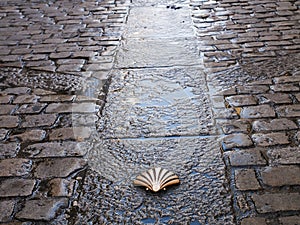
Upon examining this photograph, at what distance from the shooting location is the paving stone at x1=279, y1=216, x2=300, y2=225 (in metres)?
2.26

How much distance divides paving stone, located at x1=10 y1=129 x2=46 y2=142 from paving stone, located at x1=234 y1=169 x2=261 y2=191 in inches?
54.1

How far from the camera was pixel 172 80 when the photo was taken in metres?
4.05

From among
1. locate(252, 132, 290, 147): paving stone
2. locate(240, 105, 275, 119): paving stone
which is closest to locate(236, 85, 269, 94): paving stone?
locate(240, 105, 275, 119): paving stone

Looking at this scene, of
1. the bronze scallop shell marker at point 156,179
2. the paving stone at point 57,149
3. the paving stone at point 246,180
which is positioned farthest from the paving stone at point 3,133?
the paving stone at point 246,180

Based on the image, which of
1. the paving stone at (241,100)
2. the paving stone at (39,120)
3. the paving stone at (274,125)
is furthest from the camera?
the paving stone at (241,100)

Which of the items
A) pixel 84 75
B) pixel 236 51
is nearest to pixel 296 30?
pixel 236 51

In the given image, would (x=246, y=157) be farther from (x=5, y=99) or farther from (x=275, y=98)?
(x=5, y=99)

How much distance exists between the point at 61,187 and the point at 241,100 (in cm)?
163

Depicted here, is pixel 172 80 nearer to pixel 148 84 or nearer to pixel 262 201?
pixel 148 84

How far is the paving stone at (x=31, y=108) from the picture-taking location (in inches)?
141

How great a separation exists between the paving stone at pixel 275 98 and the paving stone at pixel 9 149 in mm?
1826

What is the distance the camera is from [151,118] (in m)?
3.40

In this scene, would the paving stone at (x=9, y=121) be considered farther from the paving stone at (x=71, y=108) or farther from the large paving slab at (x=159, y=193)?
the large paving slab at (x=159, y=193)

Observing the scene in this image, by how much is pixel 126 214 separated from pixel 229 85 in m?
1.83
